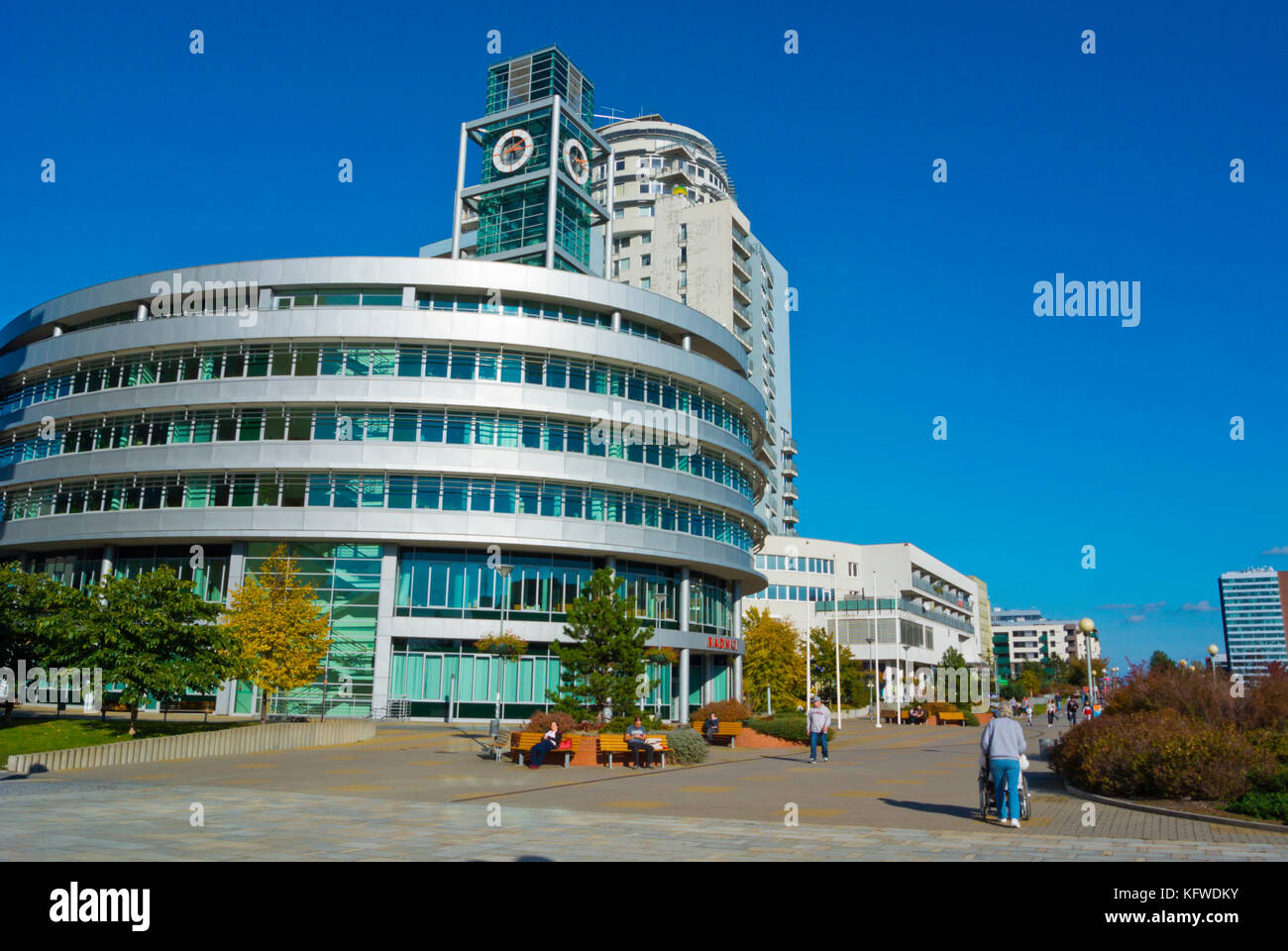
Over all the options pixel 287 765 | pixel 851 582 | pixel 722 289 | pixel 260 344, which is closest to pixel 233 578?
pixel 260 344

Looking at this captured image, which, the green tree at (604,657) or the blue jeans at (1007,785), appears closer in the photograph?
the blue jeans at (1007,785)

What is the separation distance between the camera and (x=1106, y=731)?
17969 millimetres

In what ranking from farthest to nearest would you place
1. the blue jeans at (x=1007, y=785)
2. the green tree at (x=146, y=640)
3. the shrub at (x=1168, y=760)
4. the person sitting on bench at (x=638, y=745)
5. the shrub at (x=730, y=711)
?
the shrub at (x=730, y=711) → the green tree at (x=146, y=640) → the person sitting on bench at (x=638, y=745) → the shrub at (x=1168, y=760) → the blue jeans at (x=1007, y=785)

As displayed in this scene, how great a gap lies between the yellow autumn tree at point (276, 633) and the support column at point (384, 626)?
6.77 metres

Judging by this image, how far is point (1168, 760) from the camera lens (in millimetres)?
15852

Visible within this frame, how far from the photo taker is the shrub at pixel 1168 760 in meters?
15.3

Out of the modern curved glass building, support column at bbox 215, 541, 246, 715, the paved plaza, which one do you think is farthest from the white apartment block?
the paved plaza

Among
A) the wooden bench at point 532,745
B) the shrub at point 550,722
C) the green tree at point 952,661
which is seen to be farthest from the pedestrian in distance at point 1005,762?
the green tree at point 952,661

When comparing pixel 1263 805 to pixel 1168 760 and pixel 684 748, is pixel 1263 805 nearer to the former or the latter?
pixel 1168 760

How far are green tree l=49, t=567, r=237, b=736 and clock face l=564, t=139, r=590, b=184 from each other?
119 ft

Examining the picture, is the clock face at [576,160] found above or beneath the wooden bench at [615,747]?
above

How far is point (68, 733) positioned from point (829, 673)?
2216 inches

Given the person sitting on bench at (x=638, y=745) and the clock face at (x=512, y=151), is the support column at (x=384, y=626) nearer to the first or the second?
the person sitting on bench at (x=638, y=745)

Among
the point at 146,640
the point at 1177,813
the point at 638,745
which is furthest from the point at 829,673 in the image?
the point at 1177,813
